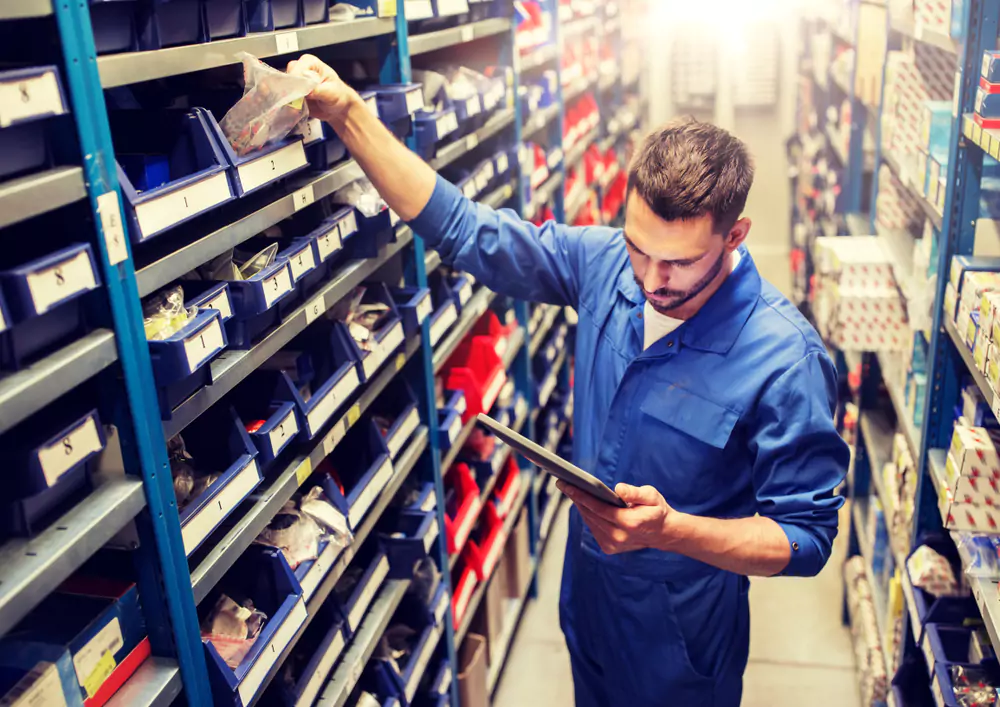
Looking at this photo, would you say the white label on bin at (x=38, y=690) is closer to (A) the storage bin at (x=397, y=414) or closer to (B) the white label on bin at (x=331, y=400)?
(B) the white label on bin at (x=331, y=400)

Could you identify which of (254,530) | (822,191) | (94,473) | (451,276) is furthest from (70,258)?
(822,191)

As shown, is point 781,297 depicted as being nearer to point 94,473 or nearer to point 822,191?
point 94,473

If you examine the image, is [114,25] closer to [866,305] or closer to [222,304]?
[222,304]

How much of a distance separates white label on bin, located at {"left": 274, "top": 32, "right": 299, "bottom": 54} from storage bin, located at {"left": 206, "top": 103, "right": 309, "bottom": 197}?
0.43ft

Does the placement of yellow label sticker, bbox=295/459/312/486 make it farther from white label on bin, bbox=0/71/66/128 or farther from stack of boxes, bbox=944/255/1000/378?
stack of boxes, bbox=944/255/1000/378

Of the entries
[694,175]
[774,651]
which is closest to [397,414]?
[694,175]

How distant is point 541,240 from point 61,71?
1.34 meters

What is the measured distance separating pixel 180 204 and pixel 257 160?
264 millimetres

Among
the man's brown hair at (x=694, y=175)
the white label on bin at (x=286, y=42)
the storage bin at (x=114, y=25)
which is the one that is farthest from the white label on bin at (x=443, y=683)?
the storage bin at (x=114, y=25)

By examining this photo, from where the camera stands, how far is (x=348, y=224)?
2078 millimetres

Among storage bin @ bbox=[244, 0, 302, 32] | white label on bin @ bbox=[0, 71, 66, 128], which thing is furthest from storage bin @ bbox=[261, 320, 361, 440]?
white label on bin @ bbox=[0, 71, 66, 128]

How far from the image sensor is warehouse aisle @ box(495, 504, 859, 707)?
342 cm

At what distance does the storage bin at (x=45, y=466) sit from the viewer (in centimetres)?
114

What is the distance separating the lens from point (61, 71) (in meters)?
1.15
